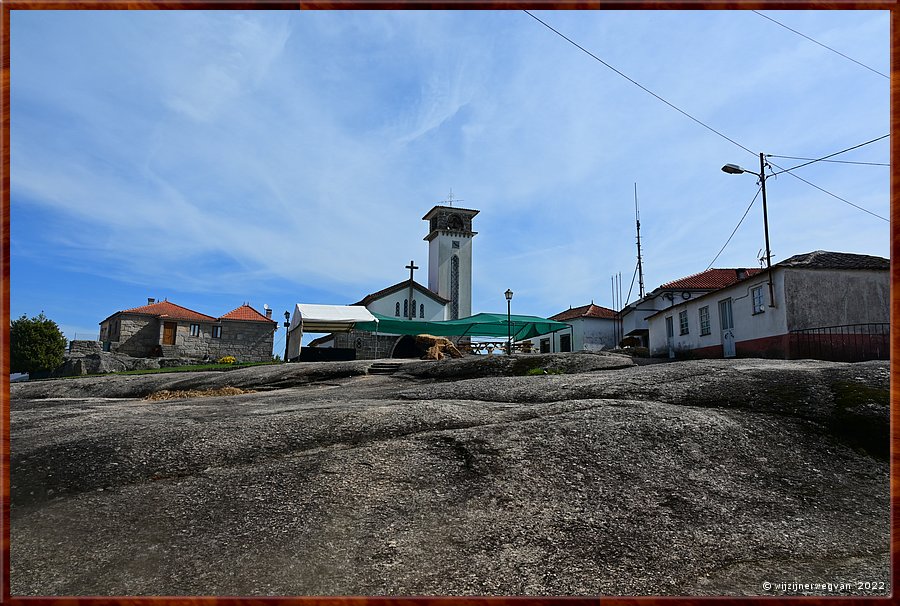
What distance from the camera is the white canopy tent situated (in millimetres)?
26872

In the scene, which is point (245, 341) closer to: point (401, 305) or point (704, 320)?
point (401, 305)

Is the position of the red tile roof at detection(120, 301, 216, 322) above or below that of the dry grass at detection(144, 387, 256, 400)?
above

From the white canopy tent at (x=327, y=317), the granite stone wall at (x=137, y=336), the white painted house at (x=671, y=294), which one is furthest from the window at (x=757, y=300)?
the granite stone wall at (x=137, y=336)

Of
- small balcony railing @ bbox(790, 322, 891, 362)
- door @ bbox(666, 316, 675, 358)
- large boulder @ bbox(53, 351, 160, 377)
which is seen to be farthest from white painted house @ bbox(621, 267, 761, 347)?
large boulder @ bbox(53, 351, 160, 377)

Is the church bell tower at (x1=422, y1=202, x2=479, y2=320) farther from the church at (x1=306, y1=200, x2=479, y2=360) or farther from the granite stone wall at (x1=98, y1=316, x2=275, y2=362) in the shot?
the granite stone wall at (x1=98, y1=316, x2=275, y2=362)

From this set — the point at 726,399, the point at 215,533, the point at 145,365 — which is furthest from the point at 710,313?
the point at 145,365

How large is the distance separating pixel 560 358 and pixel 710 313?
37.8 feet

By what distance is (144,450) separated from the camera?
220 inches

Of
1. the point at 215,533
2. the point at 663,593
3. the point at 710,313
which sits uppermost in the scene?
the point at 710,313

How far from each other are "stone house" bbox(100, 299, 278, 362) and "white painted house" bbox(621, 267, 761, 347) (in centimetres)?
2458

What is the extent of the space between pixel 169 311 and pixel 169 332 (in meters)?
1.28

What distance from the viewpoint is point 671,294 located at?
1471 inches

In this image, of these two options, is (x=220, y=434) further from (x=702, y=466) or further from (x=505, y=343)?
(x=505, y=343)

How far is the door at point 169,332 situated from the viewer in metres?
32.7
